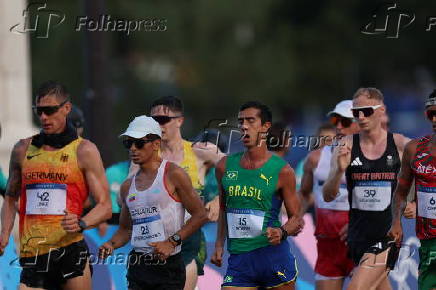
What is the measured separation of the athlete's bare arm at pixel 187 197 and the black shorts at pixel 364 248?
180 cm

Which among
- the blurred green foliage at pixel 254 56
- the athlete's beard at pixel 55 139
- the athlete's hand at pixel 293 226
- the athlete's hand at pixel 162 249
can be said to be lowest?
the athlete's hand at pixel 162 249

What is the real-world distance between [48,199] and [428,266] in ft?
9.76

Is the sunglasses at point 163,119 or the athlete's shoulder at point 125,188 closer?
the athlete's shoulder at point 125,188

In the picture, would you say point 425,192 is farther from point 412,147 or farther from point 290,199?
point 290,199

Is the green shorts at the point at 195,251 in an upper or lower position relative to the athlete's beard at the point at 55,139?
lower

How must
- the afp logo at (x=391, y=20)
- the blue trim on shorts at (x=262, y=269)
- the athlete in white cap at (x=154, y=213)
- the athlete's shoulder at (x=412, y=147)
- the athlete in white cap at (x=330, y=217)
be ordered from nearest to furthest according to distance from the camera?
the athlete in white cap at (x=154, y=213) < the blue trim on shorts at (x=262, y=269) < the athlete's shoulder at (x=412, y=147) < the athlete in white cap at (x=330, y=217) < the afp logo at (x=391, y=20)

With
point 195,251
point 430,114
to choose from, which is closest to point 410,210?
point 430,114

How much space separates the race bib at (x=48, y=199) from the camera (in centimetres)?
755

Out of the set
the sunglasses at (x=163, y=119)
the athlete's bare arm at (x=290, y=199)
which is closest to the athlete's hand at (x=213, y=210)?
the sunglasses at (x=163, y=119)

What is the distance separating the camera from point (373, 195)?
870 centimetres

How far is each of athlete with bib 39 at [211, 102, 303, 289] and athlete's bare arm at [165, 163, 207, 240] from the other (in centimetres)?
43

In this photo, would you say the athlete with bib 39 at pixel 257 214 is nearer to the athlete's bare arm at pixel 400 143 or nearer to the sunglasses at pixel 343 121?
the athlete's bare arm at pixel 400 143

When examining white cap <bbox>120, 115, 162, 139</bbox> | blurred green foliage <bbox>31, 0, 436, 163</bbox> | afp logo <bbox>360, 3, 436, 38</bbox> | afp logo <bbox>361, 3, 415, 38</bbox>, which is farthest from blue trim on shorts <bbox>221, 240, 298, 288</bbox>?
blurred green foliage <bbox>31, 0, 436, 163</bbox>

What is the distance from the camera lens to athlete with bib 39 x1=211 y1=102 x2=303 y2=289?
7.70 meters
